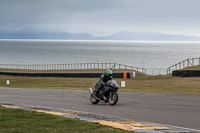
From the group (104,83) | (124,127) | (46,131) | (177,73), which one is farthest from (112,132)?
(177,73)

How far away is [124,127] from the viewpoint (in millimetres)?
9148

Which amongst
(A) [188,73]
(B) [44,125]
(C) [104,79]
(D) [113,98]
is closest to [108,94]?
(D) [113,98]

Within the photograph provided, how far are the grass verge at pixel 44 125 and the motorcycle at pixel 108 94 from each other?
430 cm

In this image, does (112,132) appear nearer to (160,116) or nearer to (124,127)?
(124,127)

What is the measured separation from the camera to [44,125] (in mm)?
9461

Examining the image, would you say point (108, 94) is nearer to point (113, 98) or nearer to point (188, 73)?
point (113, 98)

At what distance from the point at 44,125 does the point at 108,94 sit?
659 cm

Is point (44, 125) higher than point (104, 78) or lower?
lower

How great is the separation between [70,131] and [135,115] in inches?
159

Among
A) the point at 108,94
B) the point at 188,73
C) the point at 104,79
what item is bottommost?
the point at 108,94

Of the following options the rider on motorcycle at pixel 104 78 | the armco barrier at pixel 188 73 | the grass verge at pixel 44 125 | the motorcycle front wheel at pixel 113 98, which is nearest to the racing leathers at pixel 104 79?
the rider on motorcycle at pixel 104 78

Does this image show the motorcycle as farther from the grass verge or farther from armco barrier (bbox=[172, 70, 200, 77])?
armco barrier (bbox=[172, 70, 200, 77])

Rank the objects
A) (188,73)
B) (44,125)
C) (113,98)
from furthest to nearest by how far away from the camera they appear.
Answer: (188,73) → (113,98) → (44,125)

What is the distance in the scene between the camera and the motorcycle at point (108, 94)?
15.1 meters
